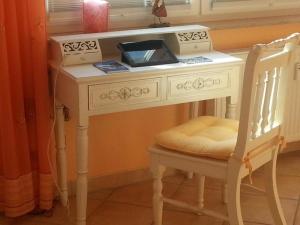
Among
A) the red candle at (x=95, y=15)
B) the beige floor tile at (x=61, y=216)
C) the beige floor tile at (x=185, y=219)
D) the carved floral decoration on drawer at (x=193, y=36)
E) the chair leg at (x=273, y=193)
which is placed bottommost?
the beige floor tile at (x=185, y=219)

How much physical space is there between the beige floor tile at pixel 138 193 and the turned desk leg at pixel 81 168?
1.64 ft

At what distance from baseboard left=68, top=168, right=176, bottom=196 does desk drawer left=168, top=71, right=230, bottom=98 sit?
2.42ft

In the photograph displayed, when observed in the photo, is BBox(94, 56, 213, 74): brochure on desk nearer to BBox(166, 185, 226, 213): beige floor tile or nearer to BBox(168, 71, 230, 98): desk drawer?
BBox(168, 71, 230, 98): desk drawer

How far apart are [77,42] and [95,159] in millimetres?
712

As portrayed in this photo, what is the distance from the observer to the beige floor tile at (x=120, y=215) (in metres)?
2.54

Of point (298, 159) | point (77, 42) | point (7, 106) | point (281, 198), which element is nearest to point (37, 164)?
point (7, 106)

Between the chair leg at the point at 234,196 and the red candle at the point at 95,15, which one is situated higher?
the red candle at the point at 95,15

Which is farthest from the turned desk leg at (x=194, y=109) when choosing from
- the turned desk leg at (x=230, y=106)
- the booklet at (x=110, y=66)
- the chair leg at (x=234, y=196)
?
the chair leg at (x=234, y=196)

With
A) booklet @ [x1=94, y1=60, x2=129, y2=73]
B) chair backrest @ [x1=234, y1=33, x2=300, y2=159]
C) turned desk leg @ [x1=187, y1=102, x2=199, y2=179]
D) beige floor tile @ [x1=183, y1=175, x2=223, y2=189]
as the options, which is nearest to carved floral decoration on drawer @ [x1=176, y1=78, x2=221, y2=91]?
booklet @ [x1=94, y1=60, x2=129, y2=73]

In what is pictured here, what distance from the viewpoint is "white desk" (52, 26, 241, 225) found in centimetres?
214

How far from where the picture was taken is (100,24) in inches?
98.7

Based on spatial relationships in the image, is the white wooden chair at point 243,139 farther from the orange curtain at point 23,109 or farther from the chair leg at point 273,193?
the orange curtain at point 23,109

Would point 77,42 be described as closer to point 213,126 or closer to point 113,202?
point 213,126

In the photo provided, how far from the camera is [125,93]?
2.21m
